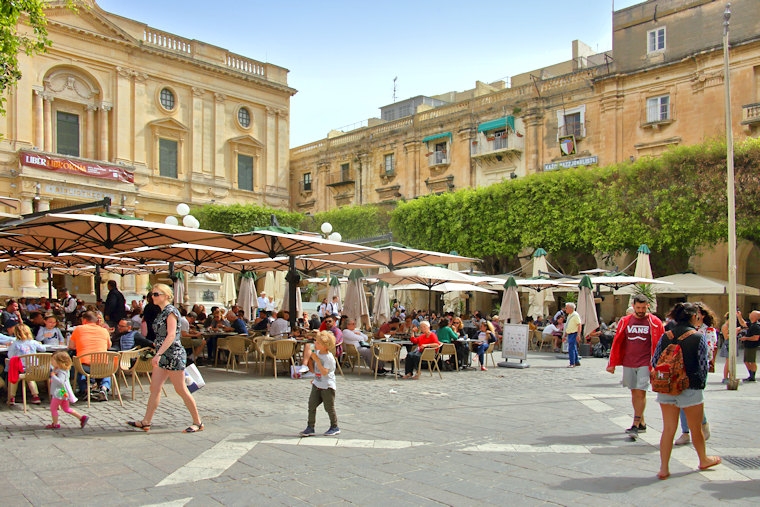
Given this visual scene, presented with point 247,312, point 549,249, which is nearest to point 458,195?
point 549,249

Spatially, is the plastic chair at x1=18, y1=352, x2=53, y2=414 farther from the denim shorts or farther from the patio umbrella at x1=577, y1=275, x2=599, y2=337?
the patio umbrella at x1=577, y1=275, x2=599, y2=337

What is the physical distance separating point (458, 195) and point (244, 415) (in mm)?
23607

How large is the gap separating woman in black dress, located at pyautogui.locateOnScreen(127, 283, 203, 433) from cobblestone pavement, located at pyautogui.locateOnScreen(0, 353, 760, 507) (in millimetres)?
307

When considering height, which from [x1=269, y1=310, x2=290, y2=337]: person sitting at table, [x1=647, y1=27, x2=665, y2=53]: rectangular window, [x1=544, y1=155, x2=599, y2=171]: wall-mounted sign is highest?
[x1=647, y1=27, x2=665, y2=53]: rectangular window

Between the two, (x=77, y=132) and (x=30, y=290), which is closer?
(x=30, y=290)

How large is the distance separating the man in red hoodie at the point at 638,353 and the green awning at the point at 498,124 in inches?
1071

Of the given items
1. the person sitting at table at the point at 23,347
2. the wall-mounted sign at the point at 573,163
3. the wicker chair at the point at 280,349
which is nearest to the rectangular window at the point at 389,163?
the wall-mounted sign at the point at 573,163

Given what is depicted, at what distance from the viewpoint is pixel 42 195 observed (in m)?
32.0

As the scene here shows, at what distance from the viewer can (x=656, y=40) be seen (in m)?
29.1

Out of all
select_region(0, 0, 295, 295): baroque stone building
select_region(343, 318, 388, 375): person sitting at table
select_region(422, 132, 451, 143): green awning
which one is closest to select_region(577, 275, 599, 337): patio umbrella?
select_region(343, 318, 388, 375): person sitting at table

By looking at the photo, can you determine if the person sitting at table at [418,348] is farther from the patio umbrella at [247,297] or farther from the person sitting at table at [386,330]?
the patio umbrella at [247,297]

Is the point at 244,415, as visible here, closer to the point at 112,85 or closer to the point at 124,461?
the point at 124,461

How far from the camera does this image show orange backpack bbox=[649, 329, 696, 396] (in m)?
5.56

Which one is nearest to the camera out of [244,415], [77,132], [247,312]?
[244,415]
